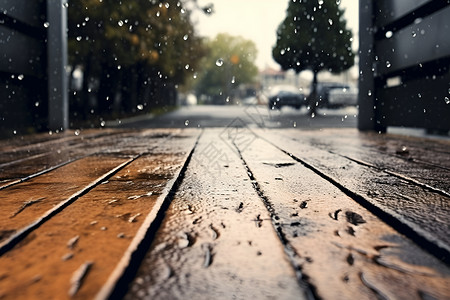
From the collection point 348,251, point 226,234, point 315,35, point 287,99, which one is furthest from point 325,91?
point 348,251

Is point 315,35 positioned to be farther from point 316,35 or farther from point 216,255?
point 216,255

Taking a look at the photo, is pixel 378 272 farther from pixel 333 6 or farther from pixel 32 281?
pixel 333 6

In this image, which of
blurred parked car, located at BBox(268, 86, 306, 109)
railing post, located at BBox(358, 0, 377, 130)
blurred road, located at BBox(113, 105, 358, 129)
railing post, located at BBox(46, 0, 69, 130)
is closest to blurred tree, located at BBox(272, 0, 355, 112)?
blurred road, located at BBox(113, 105, 358, 129)

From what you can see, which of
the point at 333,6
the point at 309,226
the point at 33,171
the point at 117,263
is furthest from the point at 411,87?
the point at 333,6

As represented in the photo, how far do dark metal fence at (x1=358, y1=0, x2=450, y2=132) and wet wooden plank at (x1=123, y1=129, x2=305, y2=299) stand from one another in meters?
5.33

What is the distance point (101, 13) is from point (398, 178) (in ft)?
41.5

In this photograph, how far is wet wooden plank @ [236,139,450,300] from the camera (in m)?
1.27

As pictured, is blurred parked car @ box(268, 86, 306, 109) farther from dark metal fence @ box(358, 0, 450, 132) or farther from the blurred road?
dark metal fence @ box(358, 0, 450, 132)

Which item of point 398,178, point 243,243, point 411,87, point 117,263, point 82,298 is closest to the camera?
point 82,298

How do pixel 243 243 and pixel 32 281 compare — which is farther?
pixel 243 243

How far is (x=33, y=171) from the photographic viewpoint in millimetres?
3609

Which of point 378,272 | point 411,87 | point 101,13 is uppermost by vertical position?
point 101,13

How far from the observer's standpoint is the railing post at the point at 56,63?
9.74 meters

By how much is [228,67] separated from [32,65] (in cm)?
8324
